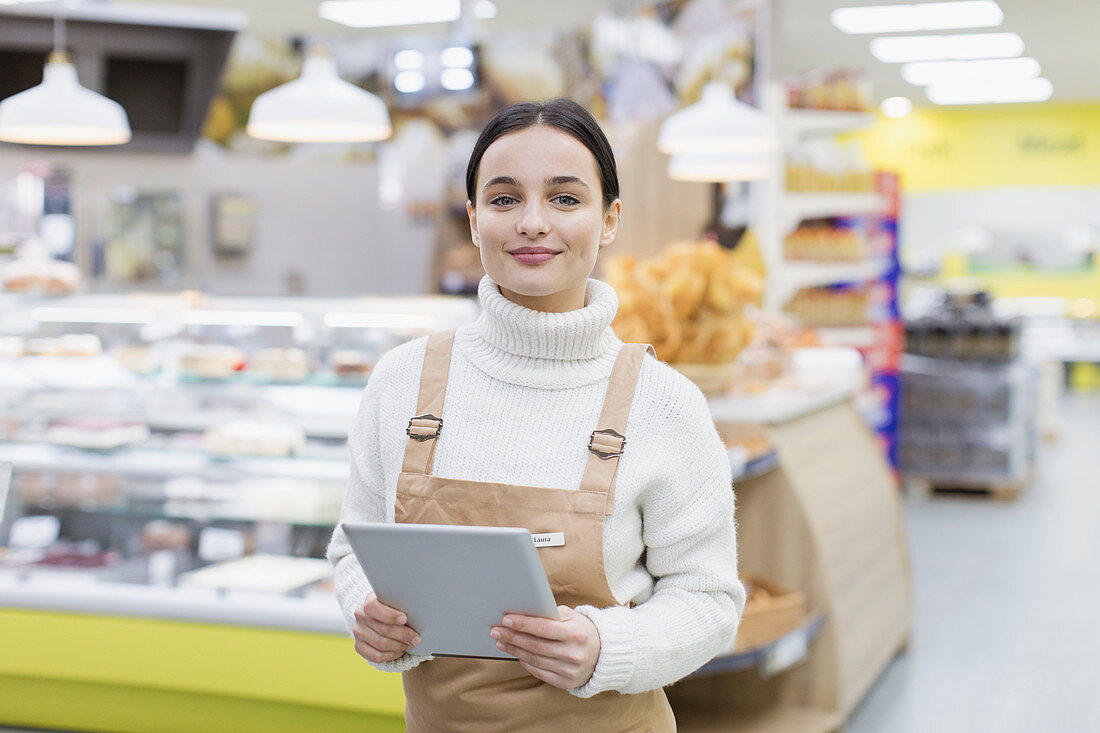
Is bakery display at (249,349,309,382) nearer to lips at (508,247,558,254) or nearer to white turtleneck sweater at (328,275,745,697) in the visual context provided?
white turtleneck sweater at (328,275,745,697)

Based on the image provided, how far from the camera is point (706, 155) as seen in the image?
5996 millimetres

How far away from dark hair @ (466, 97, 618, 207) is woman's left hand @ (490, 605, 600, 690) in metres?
0.58

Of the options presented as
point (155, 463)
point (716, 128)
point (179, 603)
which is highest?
point (716, 128)

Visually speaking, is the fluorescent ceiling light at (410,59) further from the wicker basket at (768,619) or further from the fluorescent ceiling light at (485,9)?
the wicker basket at (768,619)

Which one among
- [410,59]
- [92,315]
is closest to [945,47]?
[410,59]

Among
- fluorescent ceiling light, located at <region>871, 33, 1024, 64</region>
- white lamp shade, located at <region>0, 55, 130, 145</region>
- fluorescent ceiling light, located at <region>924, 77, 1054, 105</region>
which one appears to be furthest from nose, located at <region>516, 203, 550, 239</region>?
fluorescent ceiling light, located at <region>924, 77, 1054, 105</region>

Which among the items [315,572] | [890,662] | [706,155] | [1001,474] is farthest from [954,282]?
[315,572]

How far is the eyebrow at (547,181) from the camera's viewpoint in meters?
1.43

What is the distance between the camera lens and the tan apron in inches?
56.7

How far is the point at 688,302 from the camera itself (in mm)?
3727

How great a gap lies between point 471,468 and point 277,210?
8984 mm

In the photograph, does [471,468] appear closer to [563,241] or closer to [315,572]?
[563,241]

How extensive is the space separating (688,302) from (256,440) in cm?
147

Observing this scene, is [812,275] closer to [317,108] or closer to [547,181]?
[317,108]
